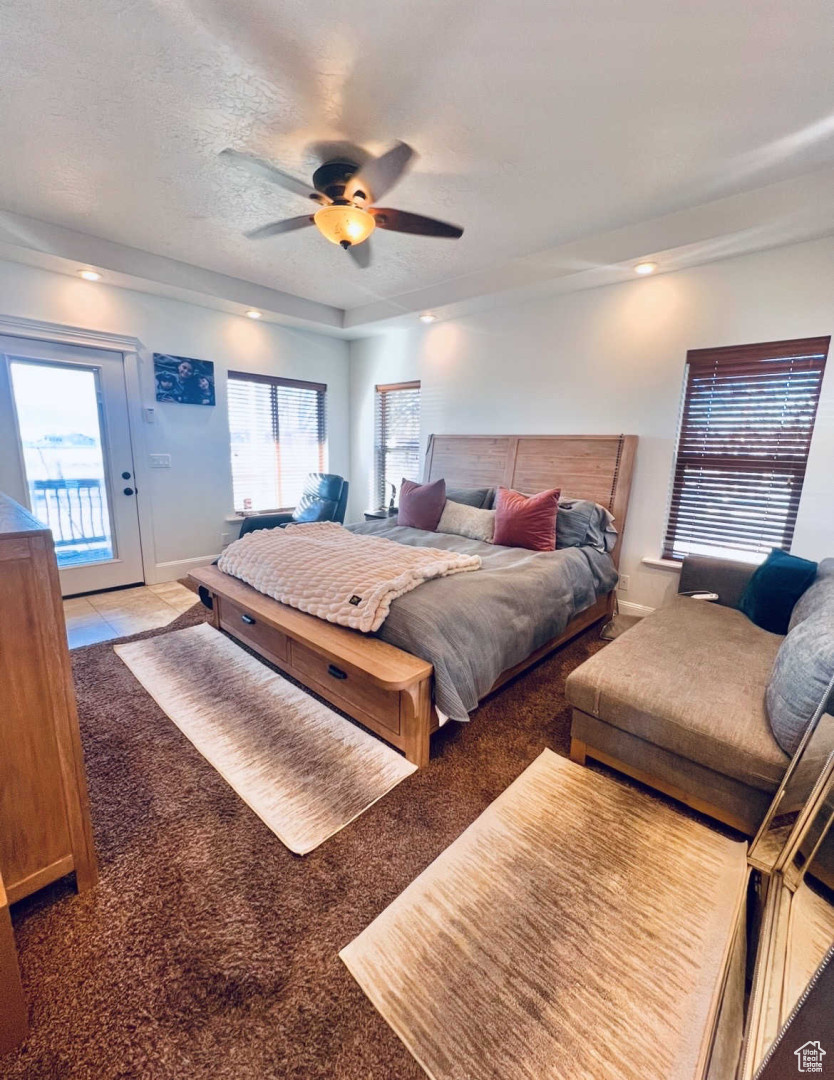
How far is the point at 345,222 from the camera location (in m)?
2.19

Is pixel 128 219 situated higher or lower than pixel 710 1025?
higher

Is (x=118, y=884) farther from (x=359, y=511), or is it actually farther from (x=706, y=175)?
(x=359, y=511)

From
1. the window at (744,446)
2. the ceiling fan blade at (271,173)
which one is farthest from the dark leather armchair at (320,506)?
the window at (744,446)

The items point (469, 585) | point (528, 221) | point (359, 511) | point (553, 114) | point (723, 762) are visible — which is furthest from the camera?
point (359, 511)

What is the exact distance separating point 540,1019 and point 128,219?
4.42 meters

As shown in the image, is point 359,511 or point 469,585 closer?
point 469,585

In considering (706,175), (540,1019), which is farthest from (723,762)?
(706,175)

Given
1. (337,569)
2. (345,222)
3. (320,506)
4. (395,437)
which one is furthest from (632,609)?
(345,222)

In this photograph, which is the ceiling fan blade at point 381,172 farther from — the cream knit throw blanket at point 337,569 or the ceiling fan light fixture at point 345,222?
the cream knit throw blanket at point 337,569

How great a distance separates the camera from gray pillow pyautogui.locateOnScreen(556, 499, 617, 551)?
3275mm

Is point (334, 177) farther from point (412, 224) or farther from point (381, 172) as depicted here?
point (412, 224)

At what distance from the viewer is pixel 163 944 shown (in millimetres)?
1202

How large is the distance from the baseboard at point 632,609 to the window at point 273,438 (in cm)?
374

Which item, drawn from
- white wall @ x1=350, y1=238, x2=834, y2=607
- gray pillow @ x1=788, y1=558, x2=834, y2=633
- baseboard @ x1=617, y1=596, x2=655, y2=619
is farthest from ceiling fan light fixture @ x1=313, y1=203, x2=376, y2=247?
baseboard @ x1=617, y1=596, x2=655, y2=619
